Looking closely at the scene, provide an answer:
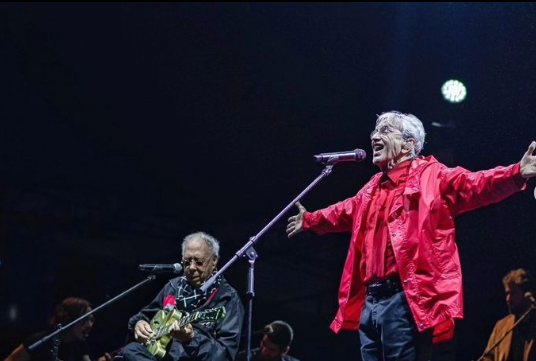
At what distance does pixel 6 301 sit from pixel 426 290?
312 inches

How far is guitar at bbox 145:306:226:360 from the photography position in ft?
16.2

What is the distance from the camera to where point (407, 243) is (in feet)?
12.4

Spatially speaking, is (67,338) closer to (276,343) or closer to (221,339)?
(276,343)

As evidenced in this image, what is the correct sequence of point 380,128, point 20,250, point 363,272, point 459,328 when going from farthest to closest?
1. point 20,250
2. point 459,328
3. point 380,128
4. point 363,272

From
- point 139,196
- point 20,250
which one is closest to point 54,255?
point 20,250

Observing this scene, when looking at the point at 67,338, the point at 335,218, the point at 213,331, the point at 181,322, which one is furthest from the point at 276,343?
the point at 335,218

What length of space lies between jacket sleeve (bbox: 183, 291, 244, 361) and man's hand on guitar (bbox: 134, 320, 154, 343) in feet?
1.18

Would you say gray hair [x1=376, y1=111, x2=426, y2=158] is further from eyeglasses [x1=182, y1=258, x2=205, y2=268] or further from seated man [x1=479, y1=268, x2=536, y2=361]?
seated man [x1=479, y1=268, x2=536, y2=361]

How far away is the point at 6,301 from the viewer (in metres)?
10.2

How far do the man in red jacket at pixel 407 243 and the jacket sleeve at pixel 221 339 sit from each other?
43.8 inches

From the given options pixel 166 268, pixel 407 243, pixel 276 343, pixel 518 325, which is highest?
pixel 407 243

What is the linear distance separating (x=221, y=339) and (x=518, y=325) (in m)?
2.73

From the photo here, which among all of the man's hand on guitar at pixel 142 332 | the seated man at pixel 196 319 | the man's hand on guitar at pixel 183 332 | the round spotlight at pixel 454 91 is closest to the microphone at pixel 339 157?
the seated man at pixel 196 319

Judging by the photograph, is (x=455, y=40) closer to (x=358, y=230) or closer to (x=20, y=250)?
(x=358, y=230)
